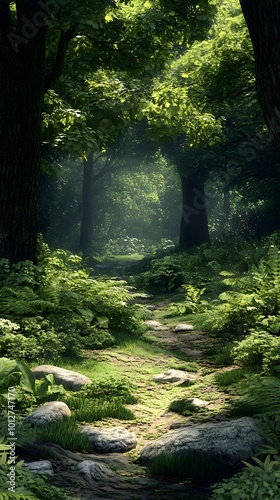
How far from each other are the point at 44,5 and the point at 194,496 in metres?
Answer: 9.52

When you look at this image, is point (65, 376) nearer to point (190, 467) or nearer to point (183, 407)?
point (183, 407)

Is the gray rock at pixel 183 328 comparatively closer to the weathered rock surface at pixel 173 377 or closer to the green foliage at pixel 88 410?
the weathered rock surface at pixel 173 377

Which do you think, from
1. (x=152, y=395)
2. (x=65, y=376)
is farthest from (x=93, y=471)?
(x=152, y=395)

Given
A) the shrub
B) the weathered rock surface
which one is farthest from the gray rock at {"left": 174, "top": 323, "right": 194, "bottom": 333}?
the shrub

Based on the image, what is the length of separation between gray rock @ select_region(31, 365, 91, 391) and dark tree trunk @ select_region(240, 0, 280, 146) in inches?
148

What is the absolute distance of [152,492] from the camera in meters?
5.00

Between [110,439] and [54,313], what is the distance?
4.53m

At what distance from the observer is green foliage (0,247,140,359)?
885 cm

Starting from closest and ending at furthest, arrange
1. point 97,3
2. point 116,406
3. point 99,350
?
point 116,406, point 99,350, point 97,3

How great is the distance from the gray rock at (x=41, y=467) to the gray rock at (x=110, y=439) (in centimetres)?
99

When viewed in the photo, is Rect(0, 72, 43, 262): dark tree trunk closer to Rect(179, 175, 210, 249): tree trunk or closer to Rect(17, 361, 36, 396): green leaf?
Rect(17, 361, 36, 396): green leaf

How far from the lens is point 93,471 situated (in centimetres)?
518

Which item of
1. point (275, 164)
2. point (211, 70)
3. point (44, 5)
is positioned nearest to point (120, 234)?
point (275, 164)

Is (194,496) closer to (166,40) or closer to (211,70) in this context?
(166,40)
